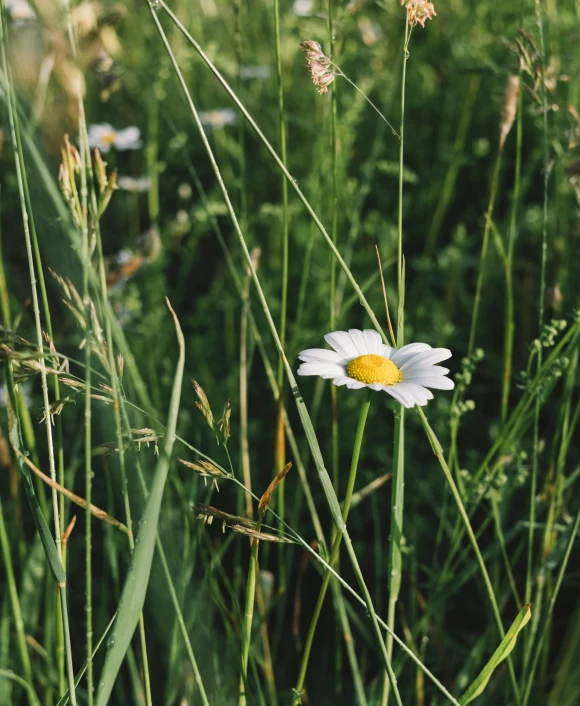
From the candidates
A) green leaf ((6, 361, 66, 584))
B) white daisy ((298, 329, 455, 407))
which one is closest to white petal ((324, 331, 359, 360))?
white daisy ((298, 329, 455, 407))

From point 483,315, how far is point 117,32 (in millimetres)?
1979

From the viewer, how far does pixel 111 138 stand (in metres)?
2.15

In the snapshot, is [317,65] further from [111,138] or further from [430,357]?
[111,138]

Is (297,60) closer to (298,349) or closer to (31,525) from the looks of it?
(298,349)

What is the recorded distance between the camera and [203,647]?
0.73m

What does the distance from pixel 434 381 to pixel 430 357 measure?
0.17 ft

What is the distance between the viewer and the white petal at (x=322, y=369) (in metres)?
0.60

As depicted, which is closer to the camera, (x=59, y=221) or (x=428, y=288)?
(x=59, y=221)

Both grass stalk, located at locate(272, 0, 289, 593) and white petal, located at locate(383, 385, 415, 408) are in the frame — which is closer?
white petal, located at locate(383, 385, 415, 408)

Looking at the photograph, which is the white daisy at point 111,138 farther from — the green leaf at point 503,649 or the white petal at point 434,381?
the green leaf at point 503,649

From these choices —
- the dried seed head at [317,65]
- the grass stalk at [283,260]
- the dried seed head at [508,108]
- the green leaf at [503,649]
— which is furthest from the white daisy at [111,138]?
the green leaf at [503,649]

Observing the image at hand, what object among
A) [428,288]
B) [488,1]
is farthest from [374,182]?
[488,1]

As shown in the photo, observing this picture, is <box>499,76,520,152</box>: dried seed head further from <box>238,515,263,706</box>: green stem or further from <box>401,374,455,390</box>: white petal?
<box>238,515,263,706</box>: green stem

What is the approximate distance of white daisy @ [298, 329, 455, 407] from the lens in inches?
23.1
